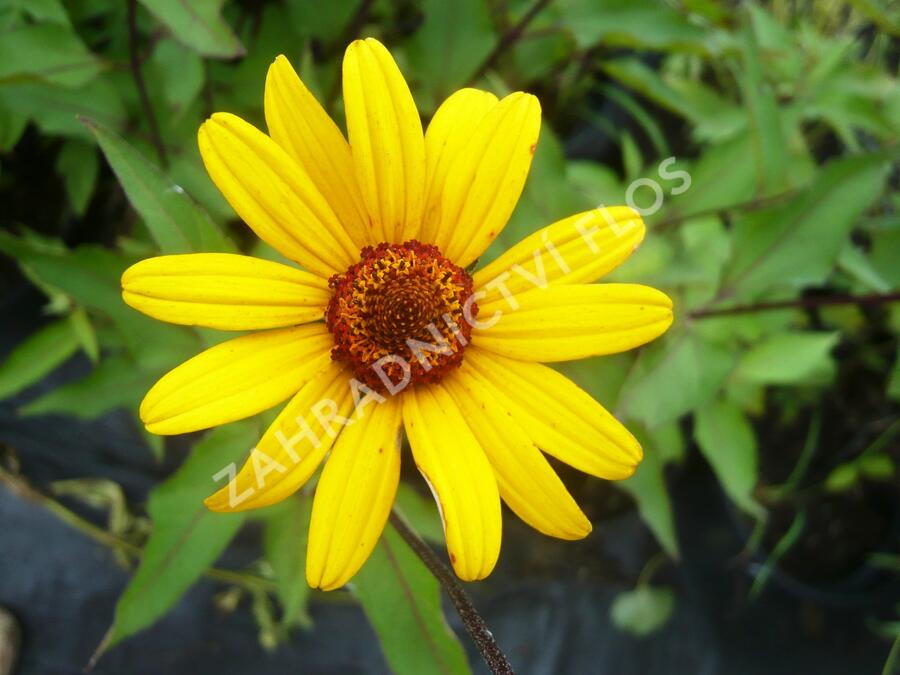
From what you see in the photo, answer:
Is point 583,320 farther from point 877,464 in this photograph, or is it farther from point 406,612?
point 877,464

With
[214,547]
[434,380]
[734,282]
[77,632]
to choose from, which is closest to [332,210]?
[434,380]

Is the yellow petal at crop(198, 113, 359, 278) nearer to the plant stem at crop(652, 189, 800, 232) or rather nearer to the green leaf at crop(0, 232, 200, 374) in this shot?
the green leaf at crop(0, 232, 200, 374)

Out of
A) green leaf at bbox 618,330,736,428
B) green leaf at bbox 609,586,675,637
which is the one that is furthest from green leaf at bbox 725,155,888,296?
green leaf at bbox 609,586,675,637

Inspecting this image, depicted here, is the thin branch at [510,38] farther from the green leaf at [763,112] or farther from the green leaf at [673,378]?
the green leaf at [673,378]

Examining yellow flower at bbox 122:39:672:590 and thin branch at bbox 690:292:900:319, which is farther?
thin branch at bbox 690:292:900:319

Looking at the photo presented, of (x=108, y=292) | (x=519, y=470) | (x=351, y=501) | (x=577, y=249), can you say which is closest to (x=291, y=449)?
(x=351, y=501)

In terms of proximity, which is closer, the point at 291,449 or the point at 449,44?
the point at 291,449
